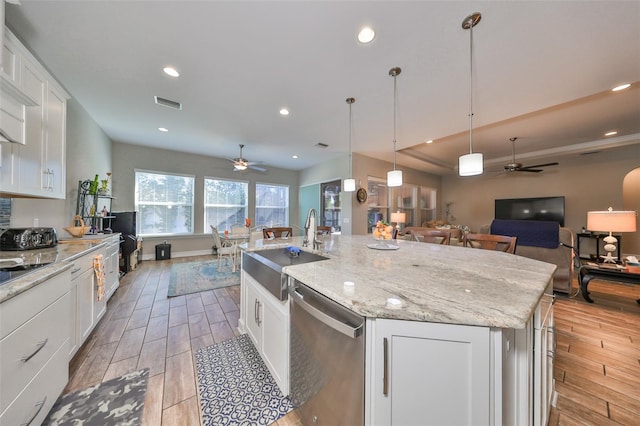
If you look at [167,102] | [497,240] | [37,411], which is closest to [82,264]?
[37,411]

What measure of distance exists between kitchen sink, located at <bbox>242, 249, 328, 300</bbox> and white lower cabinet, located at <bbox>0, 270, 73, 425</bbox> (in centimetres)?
116

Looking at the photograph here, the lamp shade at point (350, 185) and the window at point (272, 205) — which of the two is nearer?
the lamp shade at point (350, 185)

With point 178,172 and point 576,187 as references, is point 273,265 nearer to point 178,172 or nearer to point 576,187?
point 178,172

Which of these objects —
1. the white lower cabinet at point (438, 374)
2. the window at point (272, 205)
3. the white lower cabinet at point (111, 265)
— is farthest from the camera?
the window at point (272, 205)

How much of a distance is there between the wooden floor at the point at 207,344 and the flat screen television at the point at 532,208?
10.2 ft

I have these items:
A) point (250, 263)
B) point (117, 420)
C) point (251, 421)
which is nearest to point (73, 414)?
point (117, 420)

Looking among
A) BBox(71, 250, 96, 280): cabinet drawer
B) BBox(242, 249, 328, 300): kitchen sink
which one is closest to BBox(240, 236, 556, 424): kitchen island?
BBox(242, 249, 328, 300): kitchen sink

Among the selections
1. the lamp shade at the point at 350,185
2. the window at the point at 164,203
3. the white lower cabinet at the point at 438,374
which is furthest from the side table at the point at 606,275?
the window at the point at 164,203

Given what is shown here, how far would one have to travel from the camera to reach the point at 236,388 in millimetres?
1512

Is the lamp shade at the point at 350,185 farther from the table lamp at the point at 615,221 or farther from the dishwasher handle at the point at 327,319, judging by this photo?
the table lamp at the point at 615,221

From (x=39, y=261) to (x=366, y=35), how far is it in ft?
9.74

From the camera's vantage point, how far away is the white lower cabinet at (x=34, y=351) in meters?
0.93

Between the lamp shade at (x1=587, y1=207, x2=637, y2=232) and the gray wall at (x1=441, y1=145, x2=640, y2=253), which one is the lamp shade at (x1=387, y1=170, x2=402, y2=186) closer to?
the lamp shade at (x1=587, y1=207, x2=637, y2=232)

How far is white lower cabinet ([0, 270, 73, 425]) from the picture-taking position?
93cm
